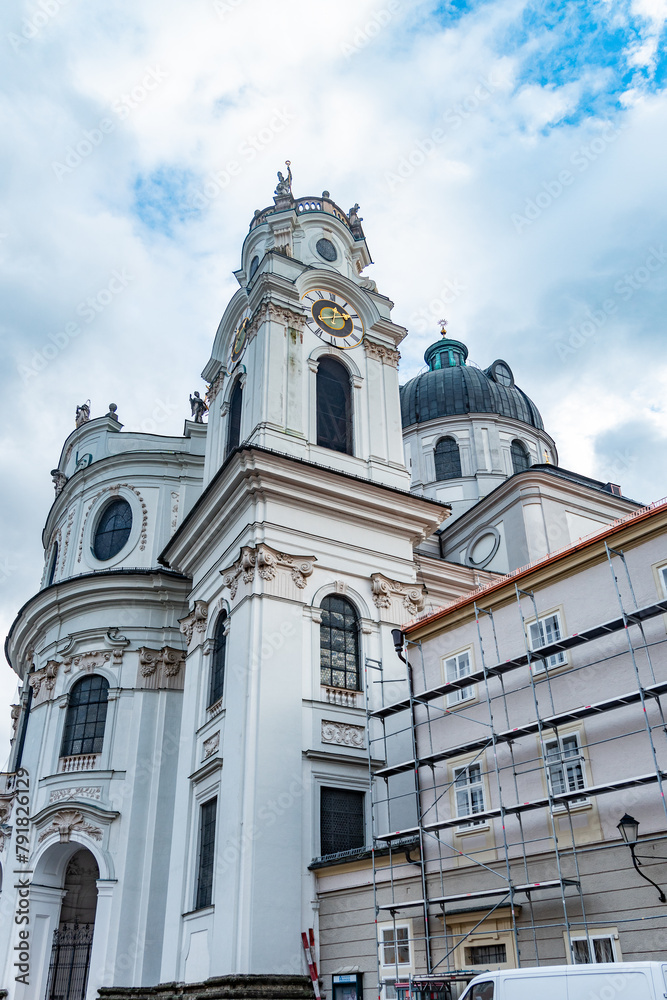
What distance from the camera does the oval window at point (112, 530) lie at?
96.0ft

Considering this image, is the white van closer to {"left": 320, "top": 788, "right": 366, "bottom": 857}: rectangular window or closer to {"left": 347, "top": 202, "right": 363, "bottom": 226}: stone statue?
{"left": 320, "top": 788, "right": 366, "bottom": 857}: rectangular window

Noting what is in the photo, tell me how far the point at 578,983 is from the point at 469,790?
19.0 ft

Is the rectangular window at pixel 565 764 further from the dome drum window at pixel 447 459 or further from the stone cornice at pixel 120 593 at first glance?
the dome drum window at pixel 447 459

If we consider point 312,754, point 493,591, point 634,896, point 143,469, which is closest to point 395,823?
point 312,754

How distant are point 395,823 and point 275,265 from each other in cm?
1636

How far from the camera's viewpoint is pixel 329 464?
2403cm

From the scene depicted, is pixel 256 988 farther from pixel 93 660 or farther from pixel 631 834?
pixel 93 660

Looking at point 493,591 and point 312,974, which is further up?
point 493,591

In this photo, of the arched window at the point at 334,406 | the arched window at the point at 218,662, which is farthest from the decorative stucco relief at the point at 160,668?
the arched window at the point at 334,406

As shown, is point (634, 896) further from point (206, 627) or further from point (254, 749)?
point (206, 627)

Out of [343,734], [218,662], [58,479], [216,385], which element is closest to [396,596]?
[343,734]

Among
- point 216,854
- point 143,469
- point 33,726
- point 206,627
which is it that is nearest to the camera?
point 216,854

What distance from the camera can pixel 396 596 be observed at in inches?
902

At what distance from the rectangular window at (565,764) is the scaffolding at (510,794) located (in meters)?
0.04
